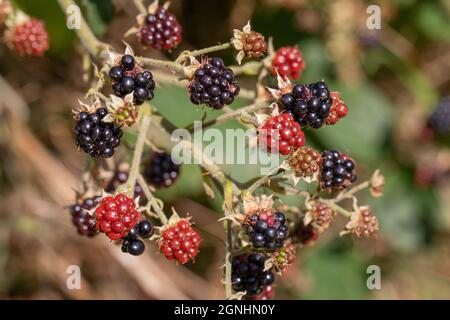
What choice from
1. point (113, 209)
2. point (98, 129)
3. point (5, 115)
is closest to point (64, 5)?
point (98, 129)

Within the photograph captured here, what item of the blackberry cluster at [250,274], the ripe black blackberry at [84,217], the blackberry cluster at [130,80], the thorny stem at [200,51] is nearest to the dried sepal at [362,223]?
the blackberry cluster at [250,274]

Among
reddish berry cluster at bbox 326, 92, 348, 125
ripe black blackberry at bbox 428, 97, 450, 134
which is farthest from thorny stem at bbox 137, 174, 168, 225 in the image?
ripe black blackberry at bbox 428, 97, 450, 134

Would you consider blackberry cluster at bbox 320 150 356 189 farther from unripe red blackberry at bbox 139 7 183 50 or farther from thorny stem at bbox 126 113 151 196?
unripe red blackberry at bbox 139 7 183 50

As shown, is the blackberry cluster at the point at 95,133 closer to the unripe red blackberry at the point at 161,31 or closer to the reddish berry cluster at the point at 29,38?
the unripe red blackberry at the point at 161,31

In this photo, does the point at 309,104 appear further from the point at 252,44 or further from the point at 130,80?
the point at 130,80

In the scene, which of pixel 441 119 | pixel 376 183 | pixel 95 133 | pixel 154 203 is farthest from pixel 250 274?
pixel 441 119

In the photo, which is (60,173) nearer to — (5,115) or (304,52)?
(5,115)
